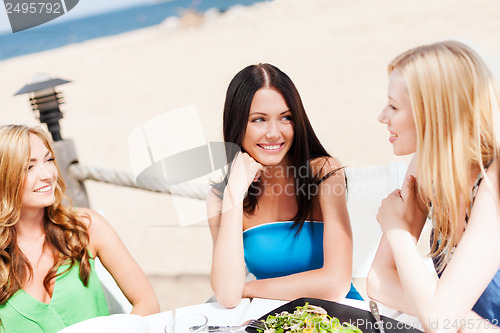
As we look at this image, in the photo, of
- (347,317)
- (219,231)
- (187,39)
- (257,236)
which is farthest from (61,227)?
(187,39)

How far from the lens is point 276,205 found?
2104 millimetres

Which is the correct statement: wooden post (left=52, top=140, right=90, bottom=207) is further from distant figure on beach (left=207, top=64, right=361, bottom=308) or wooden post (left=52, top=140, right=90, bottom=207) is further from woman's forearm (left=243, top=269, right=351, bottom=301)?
woman's forearm (left=243, top=269, right=351, bottom=301)

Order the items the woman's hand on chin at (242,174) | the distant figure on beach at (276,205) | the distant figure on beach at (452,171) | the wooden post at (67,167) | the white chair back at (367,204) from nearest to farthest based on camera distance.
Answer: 1. the distant figure on beach at (452,171)
2. the distant figure on beach at (276,205)
3. the woman's hand on chin at (242,174)
4. the white chair back at (367,204)
5. the wooden post at (67,167)

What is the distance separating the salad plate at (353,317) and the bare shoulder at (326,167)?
0.69 m

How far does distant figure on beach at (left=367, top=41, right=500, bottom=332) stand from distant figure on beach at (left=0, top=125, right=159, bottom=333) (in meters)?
1.14

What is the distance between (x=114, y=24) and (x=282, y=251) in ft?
121

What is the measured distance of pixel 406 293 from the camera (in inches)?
49.2

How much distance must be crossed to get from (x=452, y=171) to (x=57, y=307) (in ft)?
4.99

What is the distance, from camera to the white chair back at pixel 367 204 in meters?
2.38

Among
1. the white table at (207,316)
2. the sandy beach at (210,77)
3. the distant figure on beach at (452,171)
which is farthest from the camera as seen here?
the sandy beach at (210,77)

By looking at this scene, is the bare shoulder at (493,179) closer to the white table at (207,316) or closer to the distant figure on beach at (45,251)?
the white table at (207,316)

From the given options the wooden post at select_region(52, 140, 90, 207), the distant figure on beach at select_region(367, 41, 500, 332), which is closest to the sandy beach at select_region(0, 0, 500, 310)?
the distant figure on beach at select_region(367, 41, 500, 332)

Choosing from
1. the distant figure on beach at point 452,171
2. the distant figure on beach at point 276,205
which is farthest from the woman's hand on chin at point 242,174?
the distant figure on beach at point 452,171

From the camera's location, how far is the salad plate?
47.8 inches
